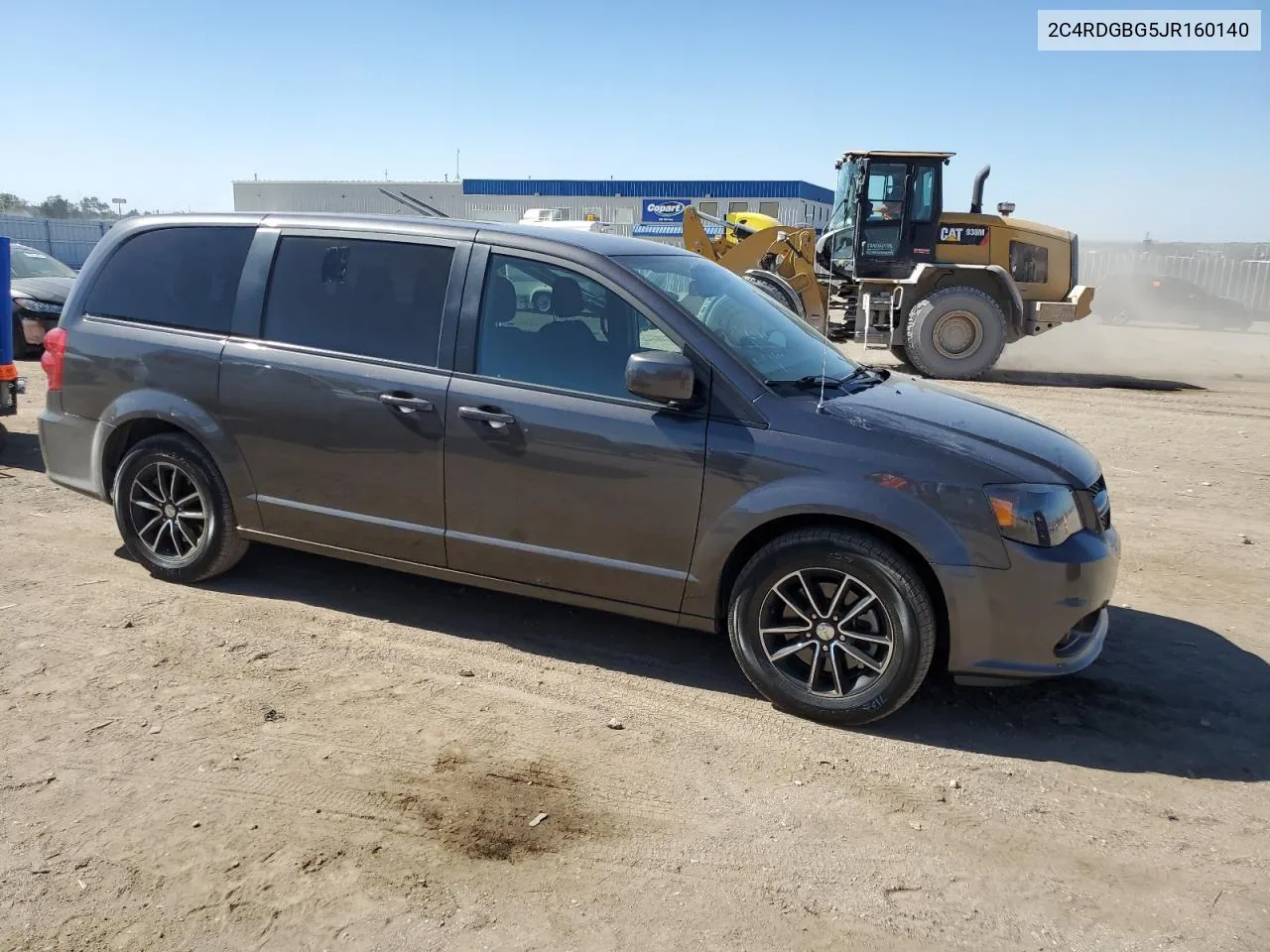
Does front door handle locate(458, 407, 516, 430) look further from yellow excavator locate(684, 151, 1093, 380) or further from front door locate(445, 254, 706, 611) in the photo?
yellow excavator locate(684, 151, 1093, 380)

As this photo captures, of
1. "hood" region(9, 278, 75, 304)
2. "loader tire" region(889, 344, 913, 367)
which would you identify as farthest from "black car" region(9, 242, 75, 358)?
"loader tire" region(889, 344, 913, 367)

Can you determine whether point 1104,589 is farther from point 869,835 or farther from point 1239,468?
point 1239,468

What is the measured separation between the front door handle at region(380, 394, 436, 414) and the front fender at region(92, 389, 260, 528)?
928mm

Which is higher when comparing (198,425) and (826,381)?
(826,381)

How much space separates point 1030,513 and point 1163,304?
93.2 feet

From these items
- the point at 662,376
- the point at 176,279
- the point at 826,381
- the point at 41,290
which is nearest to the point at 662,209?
the point at 41,290

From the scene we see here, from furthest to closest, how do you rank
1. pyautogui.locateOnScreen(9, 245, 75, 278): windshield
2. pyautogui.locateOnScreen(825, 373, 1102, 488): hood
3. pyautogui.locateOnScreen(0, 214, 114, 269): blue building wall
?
1. pyautogui.locateOnScreen(0, 214, 114, 269): blue building wall
2. pyautogui.locateOnScreen(9, 245, 75, 278): windshield
3. pyautogui.locateOnScreen(825, 373, 1102, 488): hood

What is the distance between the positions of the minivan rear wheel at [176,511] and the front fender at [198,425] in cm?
9

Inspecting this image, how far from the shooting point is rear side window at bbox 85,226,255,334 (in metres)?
4.93

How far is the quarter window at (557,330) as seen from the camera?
415 centimetres

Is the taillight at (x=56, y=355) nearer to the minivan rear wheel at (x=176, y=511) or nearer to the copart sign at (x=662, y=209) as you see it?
the minivan rear wheel at (x=176, y=511)

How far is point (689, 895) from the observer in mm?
2857

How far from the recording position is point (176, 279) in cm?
505

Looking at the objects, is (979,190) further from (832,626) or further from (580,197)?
(580,197)
